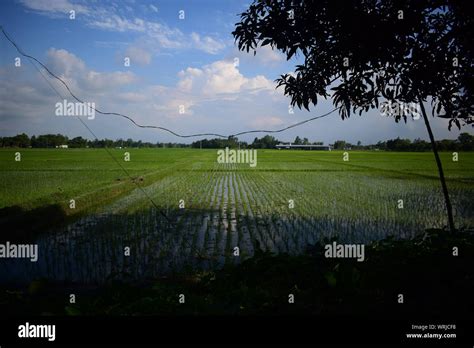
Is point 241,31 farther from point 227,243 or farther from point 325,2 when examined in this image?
point 227,243

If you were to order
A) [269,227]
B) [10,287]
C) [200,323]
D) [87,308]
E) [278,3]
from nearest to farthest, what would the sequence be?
[200,323] < [87,308] < [278,3] < [10,287] < [269,227]

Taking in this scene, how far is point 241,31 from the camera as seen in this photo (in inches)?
140

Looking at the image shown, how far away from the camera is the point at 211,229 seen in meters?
6.71

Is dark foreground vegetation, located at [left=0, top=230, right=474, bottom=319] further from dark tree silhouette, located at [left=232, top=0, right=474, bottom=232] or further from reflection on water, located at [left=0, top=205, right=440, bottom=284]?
dark tree silhouette, located at [left=232, top=0, right=474, bottom=232]

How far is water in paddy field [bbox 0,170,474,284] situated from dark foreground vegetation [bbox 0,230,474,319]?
0.45 meters

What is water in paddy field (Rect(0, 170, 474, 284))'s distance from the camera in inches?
182

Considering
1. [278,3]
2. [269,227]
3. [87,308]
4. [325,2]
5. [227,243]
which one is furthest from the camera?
[269,227]

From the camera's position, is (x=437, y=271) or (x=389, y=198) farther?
(x=389, y=198)

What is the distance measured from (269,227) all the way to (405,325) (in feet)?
14.1

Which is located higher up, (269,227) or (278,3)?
(278,3)

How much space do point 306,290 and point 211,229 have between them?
3812 millimetres

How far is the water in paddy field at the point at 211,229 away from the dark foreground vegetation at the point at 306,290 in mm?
451

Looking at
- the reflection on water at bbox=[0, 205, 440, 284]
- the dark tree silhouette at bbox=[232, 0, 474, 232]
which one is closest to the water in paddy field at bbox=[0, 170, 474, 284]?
the reflection on water at bbox=[0, 205, 440, 284]

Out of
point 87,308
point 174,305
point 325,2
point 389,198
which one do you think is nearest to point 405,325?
point 174,305
